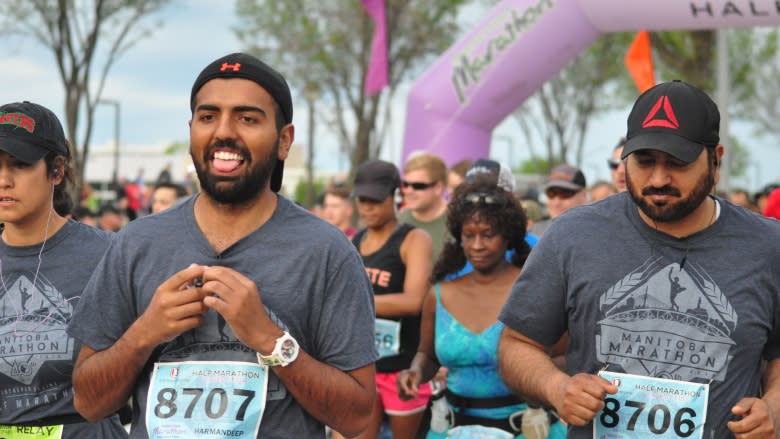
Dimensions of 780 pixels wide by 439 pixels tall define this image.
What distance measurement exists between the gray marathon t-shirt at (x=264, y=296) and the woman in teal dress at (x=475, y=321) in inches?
84.3

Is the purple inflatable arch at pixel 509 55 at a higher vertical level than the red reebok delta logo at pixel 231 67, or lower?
higher

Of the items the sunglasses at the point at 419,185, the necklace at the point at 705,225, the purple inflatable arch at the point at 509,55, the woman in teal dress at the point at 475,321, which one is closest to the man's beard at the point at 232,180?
the necklace at the point at 705,225

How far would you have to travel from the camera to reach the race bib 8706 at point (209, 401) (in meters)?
2.61

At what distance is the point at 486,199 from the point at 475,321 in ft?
2.07

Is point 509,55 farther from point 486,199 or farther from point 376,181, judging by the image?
point 486,199

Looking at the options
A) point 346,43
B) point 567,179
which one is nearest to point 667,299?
point 567,179

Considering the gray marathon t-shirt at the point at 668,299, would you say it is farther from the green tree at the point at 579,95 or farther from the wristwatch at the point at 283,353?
the green tree at the point at 579,95

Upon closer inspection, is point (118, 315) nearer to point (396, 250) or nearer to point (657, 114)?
point (657, 114)

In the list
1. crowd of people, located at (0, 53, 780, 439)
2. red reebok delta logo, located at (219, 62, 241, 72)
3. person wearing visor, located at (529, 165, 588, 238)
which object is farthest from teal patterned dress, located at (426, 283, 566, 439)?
person wearing visor, located at (529, 165, 588, 238)

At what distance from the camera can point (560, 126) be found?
34.2m

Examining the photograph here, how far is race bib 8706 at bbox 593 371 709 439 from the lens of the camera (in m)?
2.91

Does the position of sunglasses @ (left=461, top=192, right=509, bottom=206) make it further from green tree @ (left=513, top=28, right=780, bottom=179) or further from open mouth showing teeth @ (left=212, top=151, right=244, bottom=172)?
green tree @ (left=513, top=28, right=780, bottom=179)

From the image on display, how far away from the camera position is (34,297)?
3.51 metres

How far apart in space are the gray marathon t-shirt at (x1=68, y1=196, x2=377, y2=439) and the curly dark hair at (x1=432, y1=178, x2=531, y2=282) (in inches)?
93.6
